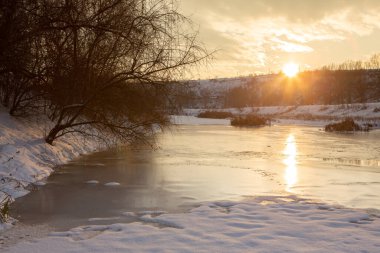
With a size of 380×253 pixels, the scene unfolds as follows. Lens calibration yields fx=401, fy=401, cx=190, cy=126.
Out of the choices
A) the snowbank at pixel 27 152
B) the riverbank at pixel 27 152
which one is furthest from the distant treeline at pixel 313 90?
the snowbank at pixel 27 152

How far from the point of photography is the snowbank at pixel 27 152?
310 inches

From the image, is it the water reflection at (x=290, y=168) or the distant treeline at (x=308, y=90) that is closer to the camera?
the water reflection at (x=290, y=168)

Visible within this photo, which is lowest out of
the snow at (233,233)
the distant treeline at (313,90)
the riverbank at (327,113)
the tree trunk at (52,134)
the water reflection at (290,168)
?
the snow at (233,233)

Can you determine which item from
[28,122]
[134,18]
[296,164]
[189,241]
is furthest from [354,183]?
[28,122]

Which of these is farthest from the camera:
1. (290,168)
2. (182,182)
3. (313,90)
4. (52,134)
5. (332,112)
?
(313,90)

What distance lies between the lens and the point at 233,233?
526 cm

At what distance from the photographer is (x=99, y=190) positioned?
804cm

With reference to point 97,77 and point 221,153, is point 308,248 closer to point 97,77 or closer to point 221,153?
point 97,77

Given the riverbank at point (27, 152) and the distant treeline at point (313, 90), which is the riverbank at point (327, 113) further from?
the riverbank at point (27, 152)

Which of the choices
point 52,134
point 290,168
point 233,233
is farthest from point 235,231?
point 52,134

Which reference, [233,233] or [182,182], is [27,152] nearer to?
→ [182,182]

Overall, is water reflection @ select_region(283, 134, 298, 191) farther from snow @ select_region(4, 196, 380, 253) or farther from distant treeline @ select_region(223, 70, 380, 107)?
distant treeline @ select_region(223, 70, 380, 107)

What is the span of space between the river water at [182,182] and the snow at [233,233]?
1.92ft

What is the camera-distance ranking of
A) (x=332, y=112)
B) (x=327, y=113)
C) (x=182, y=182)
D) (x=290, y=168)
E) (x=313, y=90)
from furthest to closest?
1. (x=313, y=90)
2. (x=327, y=113)
3. (x=332, y=112)
4. (x=290, y=168)
5. (x=182, y=182)
